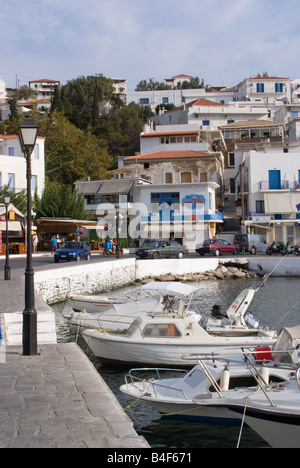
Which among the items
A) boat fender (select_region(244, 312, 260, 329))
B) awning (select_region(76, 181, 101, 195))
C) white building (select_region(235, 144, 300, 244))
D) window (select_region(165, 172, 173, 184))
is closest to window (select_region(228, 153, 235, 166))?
white building (select_region(235, 144, 300, 244))

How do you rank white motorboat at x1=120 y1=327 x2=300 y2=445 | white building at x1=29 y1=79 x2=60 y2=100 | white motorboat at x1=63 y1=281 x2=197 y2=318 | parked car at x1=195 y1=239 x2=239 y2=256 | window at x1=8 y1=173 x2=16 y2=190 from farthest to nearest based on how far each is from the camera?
white building at x1=29 y1=79 x2=60 y2=100 → window at x1=8 y1=173 x2=16 y2=190 → parked car at x1=195 y1=239 x2=239 y2=256 → white motorboat at x1=63 y1=281 x2=197 y2=318 → white motorboat at x1=120 y1=327 x2=300 y2=445

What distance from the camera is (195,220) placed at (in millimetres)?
52250

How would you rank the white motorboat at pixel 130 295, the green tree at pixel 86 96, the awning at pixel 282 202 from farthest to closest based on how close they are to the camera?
the green tree at pixel 86 96 → the awning at pixel 282 202 → the white motorboat at pixel 130 295

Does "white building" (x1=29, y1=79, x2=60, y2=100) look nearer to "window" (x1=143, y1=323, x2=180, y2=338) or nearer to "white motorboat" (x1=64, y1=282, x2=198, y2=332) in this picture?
"white motorboat" (x1=64, y1=282, x2=198, y2=332)

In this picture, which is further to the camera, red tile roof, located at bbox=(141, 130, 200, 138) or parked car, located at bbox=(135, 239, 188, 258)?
red tile roof, located at bbox=(141, 130, 200, 138)

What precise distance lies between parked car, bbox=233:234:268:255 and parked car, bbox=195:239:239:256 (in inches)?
33.7

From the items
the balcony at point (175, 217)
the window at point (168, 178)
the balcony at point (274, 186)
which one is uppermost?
the window at point (168, 178)

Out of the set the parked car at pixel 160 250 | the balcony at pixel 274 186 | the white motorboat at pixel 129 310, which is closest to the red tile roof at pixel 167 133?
the balcony at pixel 274 186

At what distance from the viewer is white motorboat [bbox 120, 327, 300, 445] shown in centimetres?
863

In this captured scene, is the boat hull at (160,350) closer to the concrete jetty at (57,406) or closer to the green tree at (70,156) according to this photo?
the concrete jetty at (57,406)

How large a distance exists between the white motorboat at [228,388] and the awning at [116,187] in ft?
147

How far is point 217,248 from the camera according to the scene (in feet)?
149

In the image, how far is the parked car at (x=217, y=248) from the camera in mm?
45344
